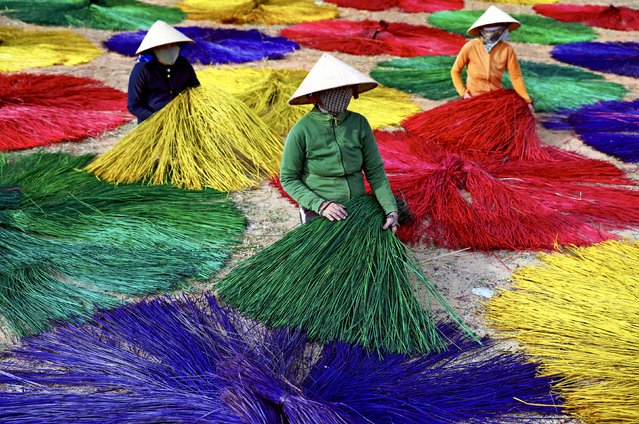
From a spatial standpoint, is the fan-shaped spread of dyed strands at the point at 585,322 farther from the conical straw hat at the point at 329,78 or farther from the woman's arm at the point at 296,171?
the conical straw hat at the point at 329,78

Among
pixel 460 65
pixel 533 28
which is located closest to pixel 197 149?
pixel 460 65

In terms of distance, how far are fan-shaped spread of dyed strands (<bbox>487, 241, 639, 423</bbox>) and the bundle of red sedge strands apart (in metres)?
1.26

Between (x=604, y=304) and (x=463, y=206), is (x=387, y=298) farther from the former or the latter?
(x=463, y=206)

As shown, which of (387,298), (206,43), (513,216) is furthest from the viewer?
(206,43)

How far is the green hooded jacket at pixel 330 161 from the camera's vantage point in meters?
2.74

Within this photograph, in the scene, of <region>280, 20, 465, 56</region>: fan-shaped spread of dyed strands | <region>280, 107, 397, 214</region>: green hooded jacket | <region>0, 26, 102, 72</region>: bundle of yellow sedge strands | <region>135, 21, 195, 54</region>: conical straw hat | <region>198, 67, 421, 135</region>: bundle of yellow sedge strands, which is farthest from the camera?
<region>280, 20, 465, 56</region>: fan-shaped spread of dyed strands

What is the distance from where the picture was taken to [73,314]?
2.57 meters

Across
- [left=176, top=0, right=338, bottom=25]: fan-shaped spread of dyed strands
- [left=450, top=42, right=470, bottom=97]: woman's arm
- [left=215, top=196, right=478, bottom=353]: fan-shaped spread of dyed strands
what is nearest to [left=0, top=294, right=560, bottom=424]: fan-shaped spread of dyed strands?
[left=215, top=196, right=478, bottom=353]: fan-shaped spread of dyed strands

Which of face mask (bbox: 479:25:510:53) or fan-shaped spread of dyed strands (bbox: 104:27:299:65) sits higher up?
face mask (bbox: 479:25:510:53)

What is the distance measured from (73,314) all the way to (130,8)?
6.88m

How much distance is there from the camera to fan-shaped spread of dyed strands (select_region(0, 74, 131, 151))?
4461mm

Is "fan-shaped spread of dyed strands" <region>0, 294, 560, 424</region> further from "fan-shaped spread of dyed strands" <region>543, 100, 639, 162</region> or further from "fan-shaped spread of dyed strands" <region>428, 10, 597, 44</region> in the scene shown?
"fan-shaped spread of dyed strands" <region>428, 10, 597, 44</region>

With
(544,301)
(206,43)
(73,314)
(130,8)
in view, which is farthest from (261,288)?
(130,8)

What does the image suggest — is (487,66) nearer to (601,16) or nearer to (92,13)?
(601,16)
